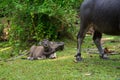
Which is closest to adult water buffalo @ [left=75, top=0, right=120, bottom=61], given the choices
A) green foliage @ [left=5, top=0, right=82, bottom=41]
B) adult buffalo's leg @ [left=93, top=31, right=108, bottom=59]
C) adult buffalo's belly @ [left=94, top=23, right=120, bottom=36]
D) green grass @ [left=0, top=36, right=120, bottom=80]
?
adult buffalo's belly @ [left=94, top=23, right=120, bottom=36]

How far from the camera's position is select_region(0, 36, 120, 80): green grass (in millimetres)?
6250

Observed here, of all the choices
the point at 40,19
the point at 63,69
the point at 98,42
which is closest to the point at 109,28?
the point at 98,42

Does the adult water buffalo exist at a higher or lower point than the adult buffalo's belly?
higher

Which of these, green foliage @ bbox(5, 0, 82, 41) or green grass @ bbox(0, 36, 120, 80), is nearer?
green grass @ bbox(0, 36, 120, 80)

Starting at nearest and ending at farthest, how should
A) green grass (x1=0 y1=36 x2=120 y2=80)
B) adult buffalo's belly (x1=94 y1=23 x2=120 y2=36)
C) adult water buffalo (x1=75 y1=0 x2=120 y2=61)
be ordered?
green grass (x1=0 y1=36 x2=120 y2=80) → adult water buffalo (x1=75 y1=0 x2=120 y2=61) → adult buffalo's belly (x1=94 y1=23 x2=120 y2=36)

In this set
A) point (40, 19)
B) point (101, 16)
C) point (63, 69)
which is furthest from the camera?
point (40, 19)

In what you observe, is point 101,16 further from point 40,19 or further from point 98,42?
point 40,19

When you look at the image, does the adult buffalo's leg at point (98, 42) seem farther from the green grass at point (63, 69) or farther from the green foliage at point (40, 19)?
the green foliage at point (40, 19)

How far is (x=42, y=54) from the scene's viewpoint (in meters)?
8.55

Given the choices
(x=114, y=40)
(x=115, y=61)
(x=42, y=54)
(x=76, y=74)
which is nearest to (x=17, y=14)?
(x=42, y=54)

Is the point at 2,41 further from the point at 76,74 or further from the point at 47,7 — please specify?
the point at 76,74

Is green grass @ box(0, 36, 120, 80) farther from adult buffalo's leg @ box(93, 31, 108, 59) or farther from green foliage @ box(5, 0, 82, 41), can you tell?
green foliage @ box(5, 0, 82, 41)

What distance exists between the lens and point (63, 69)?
23.1 ft

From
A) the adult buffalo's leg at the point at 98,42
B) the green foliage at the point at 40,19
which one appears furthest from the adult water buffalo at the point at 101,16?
the green foliage at the point at 40,19
